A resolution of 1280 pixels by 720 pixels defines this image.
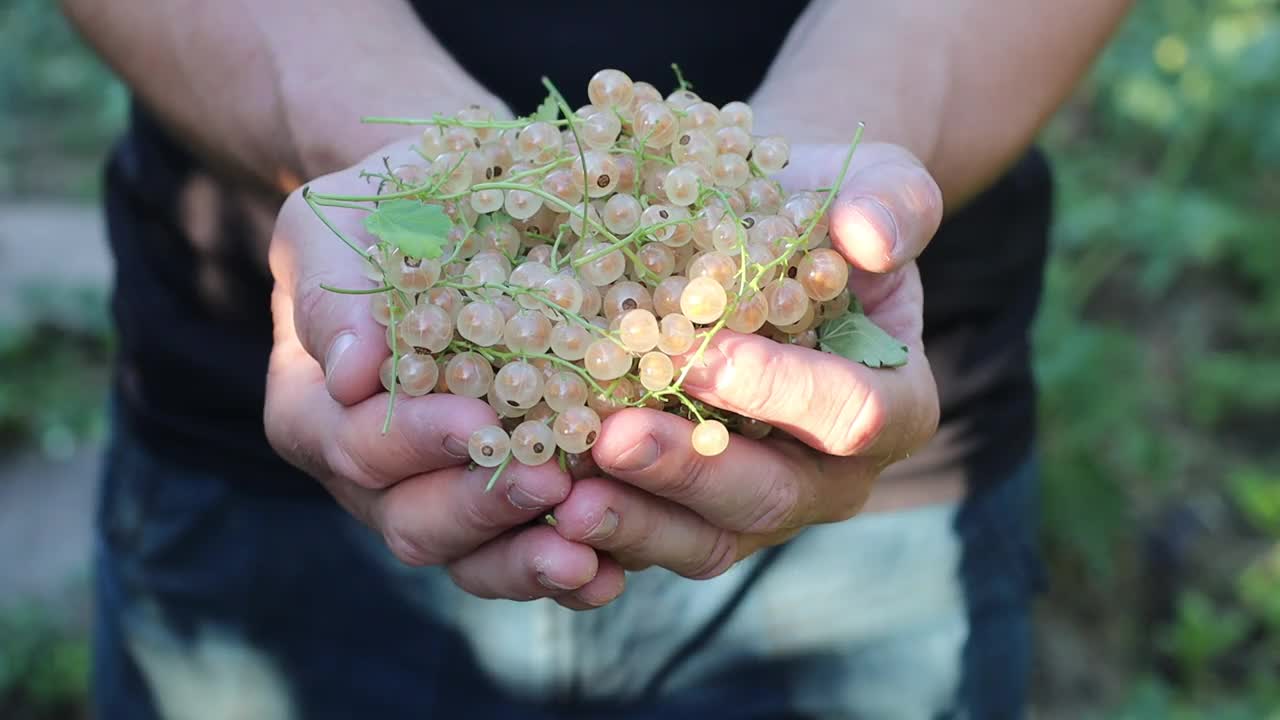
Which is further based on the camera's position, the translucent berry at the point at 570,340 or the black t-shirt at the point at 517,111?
the black t-shirt at the point at 517,111

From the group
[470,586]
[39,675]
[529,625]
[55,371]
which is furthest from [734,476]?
[55,371]

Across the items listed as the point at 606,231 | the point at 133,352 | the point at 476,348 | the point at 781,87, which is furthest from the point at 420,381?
the point at 133,352

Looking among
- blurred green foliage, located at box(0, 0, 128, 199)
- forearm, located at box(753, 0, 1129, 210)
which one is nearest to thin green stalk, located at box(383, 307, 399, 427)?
forearm, located at box(753, 0, 1129, 210)

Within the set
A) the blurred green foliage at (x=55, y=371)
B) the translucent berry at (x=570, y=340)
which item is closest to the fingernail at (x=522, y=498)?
the translucent berry at (x=570, y=340)

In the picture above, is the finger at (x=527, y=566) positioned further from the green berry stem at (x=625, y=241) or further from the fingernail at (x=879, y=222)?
the fingernail at (x=879, y=222)

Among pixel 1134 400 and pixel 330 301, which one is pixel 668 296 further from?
pixel 1134 400

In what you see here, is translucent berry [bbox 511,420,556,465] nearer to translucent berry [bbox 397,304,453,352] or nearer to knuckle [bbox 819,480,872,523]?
translucent berry [bbox 397,304,453,352]

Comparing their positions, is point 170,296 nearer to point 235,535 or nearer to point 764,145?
point 235,535
